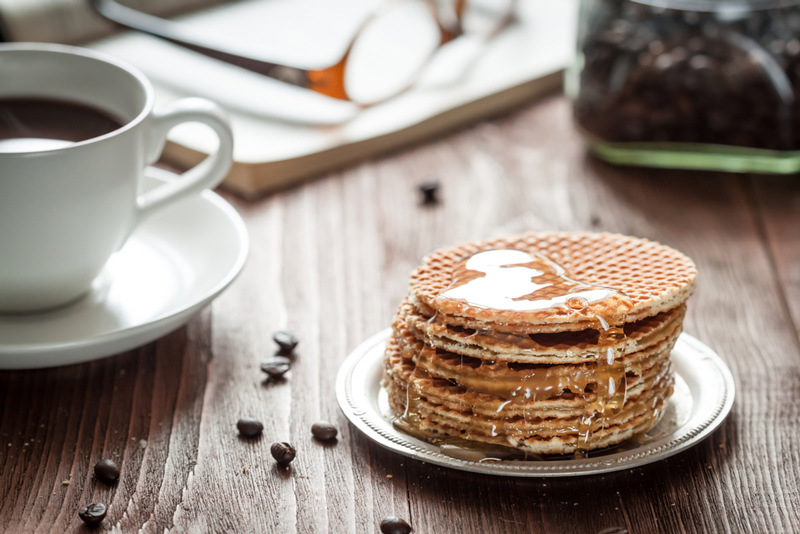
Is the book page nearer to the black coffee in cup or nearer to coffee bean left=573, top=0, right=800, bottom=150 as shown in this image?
the black coffee in cup

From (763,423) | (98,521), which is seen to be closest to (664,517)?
(763,423)

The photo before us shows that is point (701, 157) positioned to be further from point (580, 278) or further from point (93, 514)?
point (93, 514)

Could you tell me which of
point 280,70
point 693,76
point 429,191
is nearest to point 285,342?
point 429,191

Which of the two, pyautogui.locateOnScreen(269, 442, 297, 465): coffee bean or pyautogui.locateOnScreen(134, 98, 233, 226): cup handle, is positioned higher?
pyautogui.locateOnScreen(134, 98, 233, 226): cup handle

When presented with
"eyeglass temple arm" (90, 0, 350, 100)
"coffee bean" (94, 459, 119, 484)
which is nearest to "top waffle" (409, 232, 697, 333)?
"coffee bean" (94, 459, 119, 484)

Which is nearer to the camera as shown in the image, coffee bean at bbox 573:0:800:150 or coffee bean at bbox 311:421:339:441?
coffee bean at bbox 311:421:339:441

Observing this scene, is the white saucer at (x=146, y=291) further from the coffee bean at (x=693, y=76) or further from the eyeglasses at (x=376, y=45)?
the coffee bean at (x=693, y=76)

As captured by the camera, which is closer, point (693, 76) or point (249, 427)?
point (249, 427)
